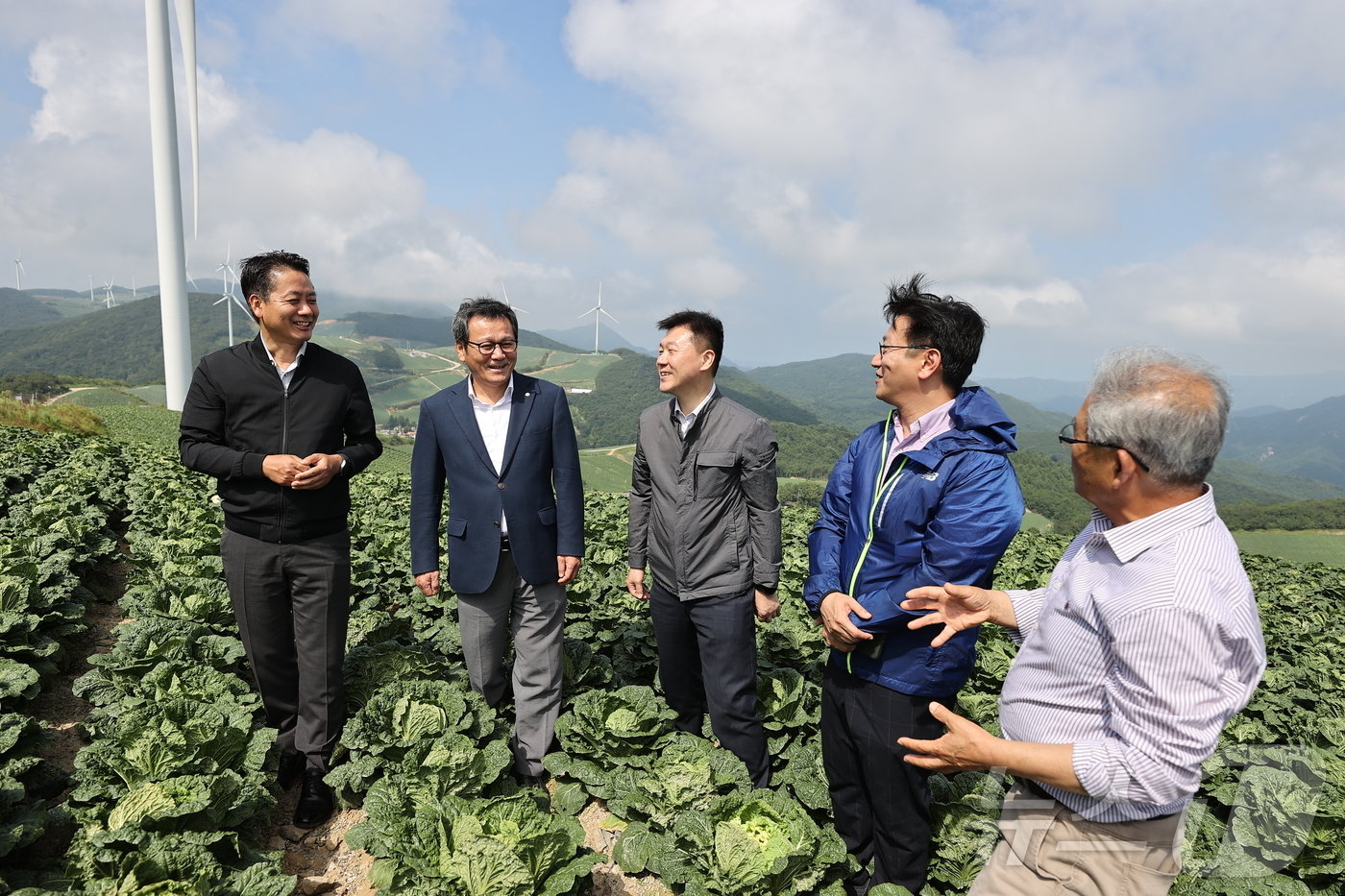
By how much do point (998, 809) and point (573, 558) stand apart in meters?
2.44

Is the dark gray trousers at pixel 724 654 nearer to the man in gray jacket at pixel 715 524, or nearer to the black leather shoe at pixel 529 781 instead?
the man in gray jacket at pixel 715 524

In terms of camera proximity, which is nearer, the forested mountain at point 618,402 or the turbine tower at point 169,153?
the turbine tower at point 169,153

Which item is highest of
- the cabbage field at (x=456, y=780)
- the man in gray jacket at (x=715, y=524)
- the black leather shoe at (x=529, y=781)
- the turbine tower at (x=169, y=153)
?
the turbine tower at (x=169, y=153)

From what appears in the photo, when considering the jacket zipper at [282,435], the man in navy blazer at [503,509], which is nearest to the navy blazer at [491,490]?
the man in navy blazer at [503,509]

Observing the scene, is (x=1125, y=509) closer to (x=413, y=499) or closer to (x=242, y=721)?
(x=413, y=499)

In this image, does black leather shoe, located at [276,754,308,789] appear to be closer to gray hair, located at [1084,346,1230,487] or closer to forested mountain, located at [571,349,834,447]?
gray hair, located at [1084,346,1230,487]

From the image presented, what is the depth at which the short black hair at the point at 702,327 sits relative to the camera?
3.75 m

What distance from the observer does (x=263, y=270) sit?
3459 millimetres

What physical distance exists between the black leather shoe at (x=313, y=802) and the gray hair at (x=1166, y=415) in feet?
13.8

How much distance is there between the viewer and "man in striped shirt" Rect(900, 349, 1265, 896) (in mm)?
1646

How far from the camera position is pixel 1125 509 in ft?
6.09

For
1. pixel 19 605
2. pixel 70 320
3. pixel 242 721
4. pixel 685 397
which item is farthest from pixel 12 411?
pixel 70 320

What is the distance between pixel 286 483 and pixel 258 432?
0.37 meters

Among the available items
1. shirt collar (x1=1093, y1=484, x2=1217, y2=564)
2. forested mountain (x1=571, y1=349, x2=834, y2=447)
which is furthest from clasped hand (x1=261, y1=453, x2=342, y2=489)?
forested mountain (x1=571, y1=349, x2=834, y2=447)
